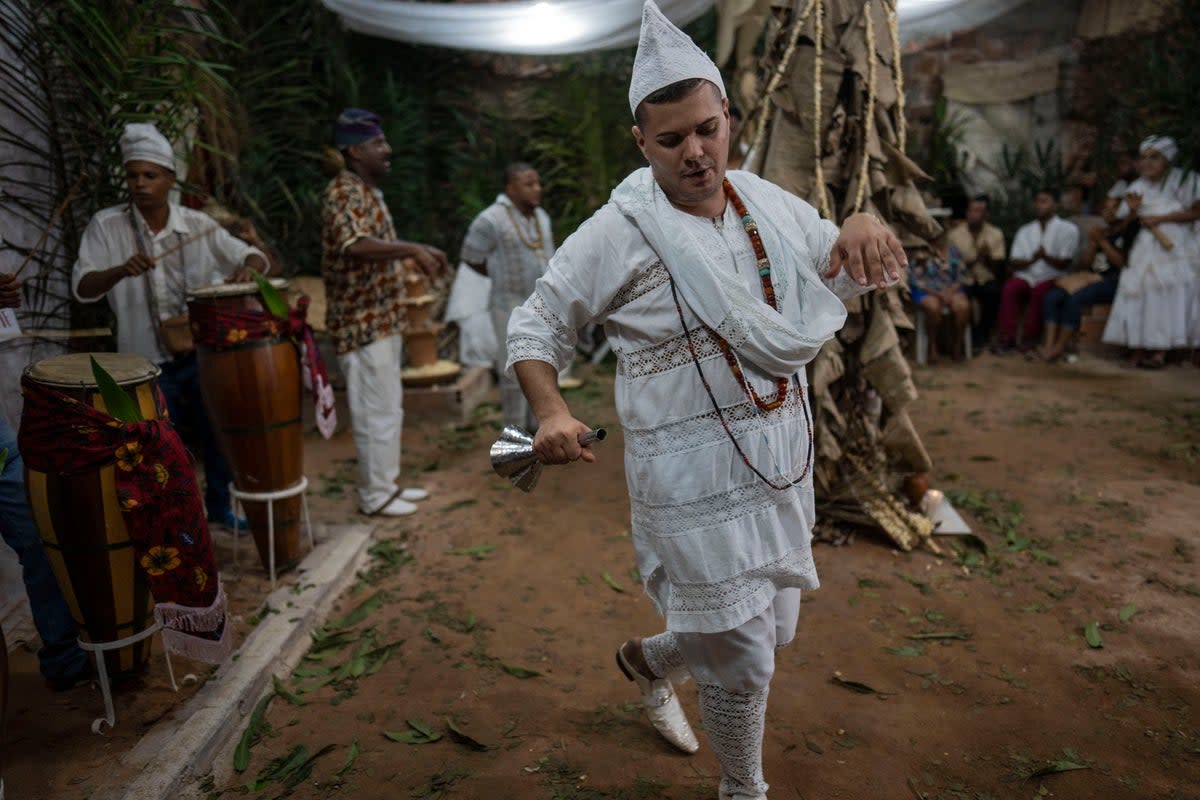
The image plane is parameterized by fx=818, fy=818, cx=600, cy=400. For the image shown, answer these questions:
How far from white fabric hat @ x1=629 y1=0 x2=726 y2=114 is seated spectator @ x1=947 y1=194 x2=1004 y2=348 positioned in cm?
840

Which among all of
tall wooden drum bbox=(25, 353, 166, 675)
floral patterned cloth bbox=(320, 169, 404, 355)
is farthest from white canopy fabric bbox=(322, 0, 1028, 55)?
tall wooden drum bbox=(25, 353, 166, 675)

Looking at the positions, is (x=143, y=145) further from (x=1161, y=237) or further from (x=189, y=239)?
(x=1161, y=237)

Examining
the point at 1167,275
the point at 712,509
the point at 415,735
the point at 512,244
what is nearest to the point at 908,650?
the point at 712,509

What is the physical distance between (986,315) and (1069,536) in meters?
5.79

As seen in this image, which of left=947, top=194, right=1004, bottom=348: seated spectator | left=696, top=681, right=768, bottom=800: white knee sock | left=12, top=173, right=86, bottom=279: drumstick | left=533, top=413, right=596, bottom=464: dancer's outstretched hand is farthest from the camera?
left=947, top=194, right=1004, bottom=348: seated spectator

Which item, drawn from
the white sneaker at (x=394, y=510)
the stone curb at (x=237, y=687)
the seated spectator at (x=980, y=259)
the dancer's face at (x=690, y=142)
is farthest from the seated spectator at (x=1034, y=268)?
the dancer's face at (x=690, y=142)

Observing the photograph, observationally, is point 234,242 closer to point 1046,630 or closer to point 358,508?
point 358,508

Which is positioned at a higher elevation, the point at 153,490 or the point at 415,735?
the point at 153,490

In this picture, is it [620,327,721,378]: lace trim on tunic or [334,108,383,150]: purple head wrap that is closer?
[620,327,721,378]: lace trim on tunic

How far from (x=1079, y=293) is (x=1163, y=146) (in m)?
1.59

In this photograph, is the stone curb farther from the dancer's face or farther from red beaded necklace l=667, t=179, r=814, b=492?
the dancer's face

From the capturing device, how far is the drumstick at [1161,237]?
311 inches

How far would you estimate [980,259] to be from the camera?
9680mm

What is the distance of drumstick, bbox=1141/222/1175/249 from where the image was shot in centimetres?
790
